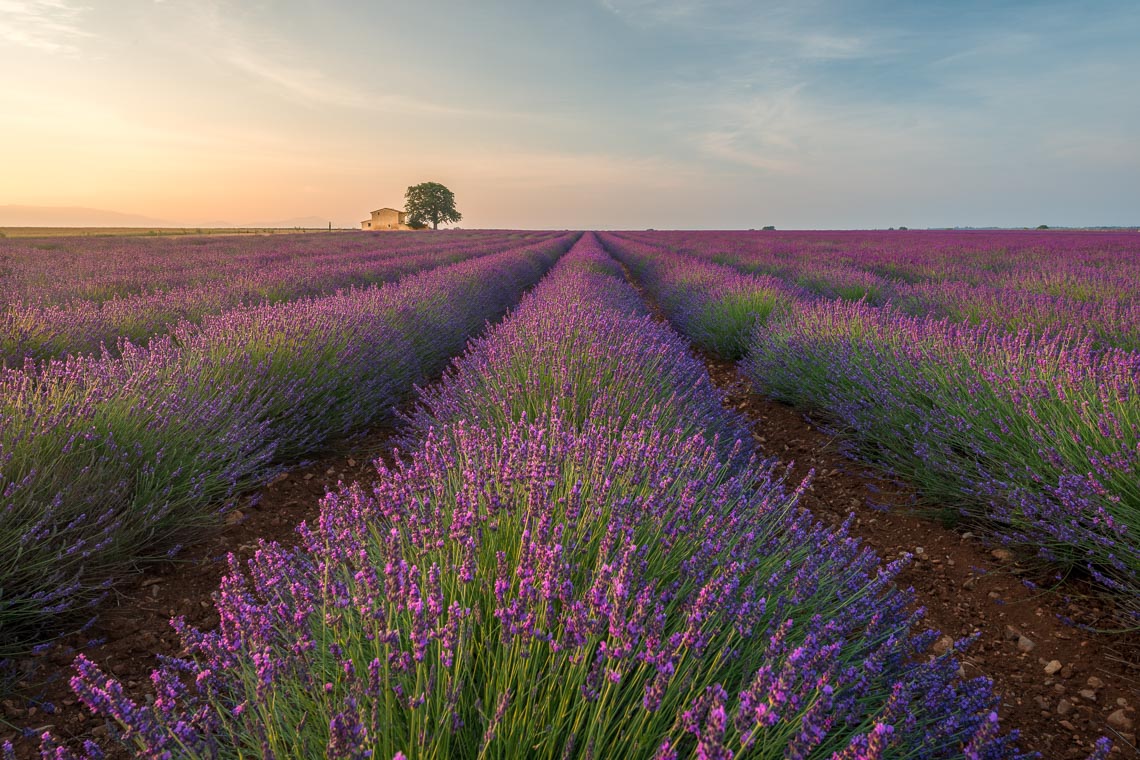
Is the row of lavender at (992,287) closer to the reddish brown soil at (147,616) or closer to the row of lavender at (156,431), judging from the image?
the row of lavender at (156,431)

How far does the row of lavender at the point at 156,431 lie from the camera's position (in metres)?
2.13

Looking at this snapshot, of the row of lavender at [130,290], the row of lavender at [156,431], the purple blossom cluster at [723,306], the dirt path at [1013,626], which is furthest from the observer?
the purple blossom cluster at [723,306]

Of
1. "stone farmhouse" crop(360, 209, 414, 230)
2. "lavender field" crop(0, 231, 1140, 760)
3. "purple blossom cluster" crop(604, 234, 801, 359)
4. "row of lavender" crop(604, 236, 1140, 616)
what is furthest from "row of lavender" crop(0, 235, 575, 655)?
"stone farmhouse" crop(360, 209, 414, 230)

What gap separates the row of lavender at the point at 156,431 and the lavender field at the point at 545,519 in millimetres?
21

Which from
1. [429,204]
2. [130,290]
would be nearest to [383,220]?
[429,204]

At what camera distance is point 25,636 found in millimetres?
2084

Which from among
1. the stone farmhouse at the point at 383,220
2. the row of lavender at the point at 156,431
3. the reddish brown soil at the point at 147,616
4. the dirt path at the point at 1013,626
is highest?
the stone farmhouse at the point at 383,220

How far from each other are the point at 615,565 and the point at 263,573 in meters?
0.96

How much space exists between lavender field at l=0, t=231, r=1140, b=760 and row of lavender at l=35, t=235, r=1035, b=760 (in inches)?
0.5

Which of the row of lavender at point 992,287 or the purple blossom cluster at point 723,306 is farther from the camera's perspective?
the purple blossom cluster at point 723,306

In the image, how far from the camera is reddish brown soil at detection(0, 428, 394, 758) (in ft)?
5.89

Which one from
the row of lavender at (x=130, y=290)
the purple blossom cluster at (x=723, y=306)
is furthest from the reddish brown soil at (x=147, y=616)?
the purple blossom cluster at (x=723, y=306)

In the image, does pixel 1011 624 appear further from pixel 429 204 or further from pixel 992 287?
pixel 429 204

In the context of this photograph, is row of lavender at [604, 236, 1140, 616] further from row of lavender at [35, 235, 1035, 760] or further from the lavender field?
row of lavender at [35, 235, 1035, 760]
